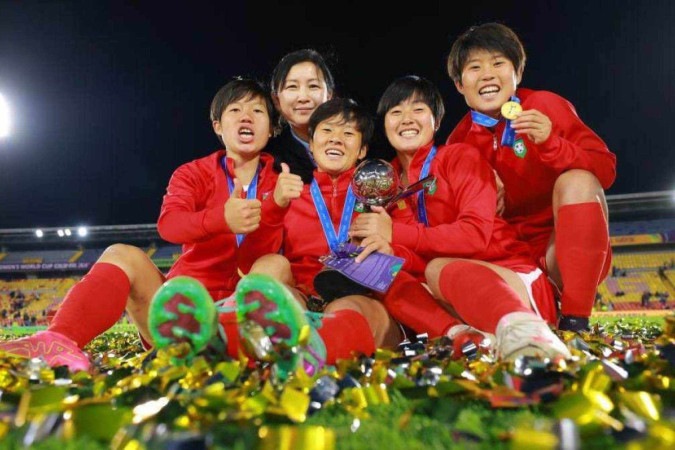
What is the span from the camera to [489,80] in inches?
118

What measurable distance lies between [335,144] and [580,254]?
1.39 m

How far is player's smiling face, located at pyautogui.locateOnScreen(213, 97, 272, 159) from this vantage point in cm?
317

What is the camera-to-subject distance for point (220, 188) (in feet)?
10.3

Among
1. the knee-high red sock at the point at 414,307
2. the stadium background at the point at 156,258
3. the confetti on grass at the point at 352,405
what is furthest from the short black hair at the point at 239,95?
the stadium background at the point at 156,258

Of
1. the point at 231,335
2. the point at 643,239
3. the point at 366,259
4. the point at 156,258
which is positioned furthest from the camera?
the point at 156,258

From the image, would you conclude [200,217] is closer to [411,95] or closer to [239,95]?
[239,95]

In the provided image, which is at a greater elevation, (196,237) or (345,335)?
(196,237)

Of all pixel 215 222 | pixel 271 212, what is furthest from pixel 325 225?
pixel 215 222

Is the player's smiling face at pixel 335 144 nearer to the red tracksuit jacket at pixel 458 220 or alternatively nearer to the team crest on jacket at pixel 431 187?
the red tracksuit jacket at pixel 458 220

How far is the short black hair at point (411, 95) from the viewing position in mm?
3109

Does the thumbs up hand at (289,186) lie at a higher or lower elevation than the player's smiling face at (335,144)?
lower

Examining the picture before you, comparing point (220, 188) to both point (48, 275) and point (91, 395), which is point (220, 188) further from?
point (48, 275)

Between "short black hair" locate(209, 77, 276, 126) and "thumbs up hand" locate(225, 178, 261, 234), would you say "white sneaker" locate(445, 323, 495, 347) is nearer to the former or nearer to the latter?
"thumbs up hand" locate(225, 178, 261, 234)

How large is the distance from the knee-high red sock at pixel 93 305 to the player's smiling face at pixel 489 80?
6.72 feet
